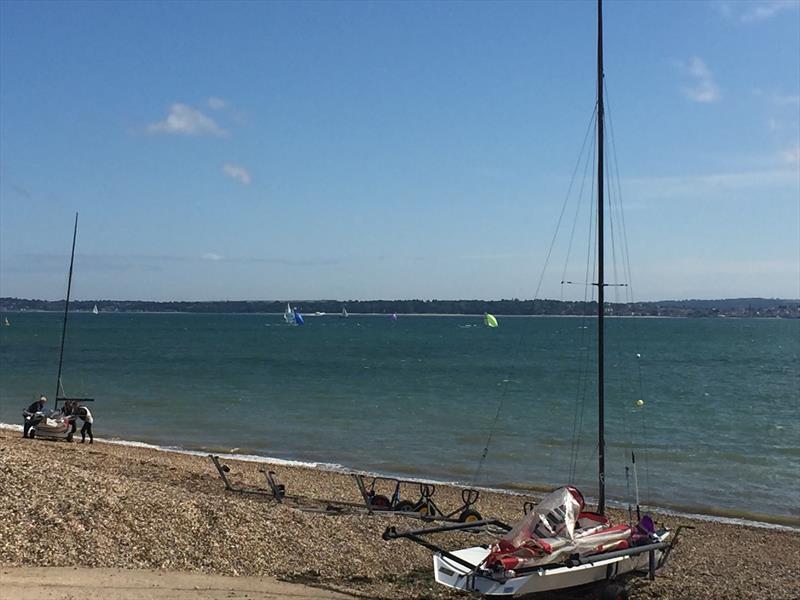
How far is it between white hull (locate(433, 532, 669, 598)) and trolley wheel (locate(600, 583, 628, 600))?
0.15 meters

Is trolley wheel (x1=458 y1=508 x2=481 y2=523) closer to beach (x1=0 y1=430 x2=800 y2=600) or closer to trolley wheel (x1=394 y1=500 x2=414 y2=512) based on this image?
beach (x1=0 y1=430 x2=800 y2=600)

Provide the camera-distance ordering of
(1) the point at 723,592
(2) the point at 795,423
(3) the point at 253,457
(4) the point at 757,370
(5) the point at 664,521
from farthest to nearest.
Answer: (4) the point at 757,370 → (2) the point at 795,423 → (3) the point at 253,457 → (5) the point at 664,521 → (1) the point at 723,592

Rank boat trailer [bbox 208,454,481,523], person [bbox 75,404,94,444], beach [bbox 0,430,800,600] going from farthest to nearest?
1. person [bbox 75,404,94,444]
2. boat trailer [bbox 208,454,481,523]
3. beach [bbox 0,430,800,600]

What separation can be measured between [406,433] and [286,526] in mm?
20866

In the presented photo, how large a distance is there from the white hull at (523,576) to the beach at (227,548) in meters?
0.53

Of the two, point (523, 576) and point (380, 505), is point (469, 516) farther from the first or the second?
point (523, 576)

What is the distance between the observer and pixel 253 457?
94.0 ft

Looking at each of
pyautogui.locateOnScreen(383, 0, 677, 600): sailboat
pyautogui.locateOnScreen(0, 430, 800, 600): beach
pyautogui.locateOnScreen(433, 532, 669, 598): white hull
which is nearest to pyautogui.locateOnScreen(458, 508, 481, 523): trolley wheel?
pyautogui.locateOnScreen(0, 430, 800, 600): beach

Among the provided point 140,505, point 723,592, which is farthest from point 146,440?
point 723,592

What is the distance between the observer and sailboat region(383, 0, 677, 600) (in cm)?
1098

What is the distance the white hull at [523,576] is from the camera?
35.6 ft

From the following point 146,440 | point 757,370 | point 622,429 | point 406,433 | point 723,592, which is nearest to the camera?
point 723,592

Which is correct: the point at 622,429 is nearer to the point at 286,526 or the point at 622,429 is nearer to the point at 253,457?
the point at 253,457

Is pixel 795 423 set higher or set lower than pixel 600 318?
lower
